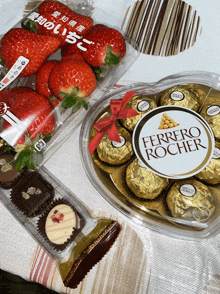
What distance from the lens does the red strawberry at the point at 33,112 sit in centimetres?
78

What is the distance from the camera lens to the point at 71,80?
0.77 meters

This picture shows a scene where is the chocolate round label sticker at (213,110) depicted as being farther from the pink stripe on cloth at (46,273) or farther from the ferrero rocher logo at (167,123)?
the pink stripe on cloth at (46,273)

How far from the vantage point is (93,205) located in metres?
0.85

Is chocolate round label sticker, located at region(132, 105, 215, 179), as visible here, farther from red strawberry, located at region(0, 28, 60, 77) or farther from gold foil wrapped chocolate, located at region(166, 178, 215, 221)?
red strawberry, located at region(0, 28, 60, 77)

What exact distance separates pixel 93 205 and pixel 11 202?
295 mm

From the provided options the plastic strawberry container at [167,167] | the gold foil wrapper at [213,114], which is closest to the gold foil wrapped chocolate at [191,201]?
the plastic strawberry container at [167,167]

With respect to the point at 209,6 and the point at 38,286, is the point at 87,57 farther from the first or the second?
the point at 38,286

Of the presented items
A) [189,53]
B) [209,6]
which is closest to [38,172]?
[189,53]

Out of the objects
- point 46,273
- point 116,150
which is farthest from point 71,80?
point 46,273

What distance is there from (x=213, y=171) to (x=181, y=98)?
10.2 inches

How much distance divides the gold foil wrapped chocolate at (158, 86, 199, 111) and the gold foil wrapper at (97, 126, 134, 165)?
186mm

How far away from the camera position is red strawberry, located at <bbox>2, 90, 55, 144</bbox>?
2.57 feet

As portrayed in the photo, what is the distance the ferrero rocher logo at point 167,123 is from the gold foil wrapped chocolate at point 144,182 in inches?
5.9

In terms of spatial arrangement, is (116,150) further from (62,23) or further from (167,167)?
(62,23)
